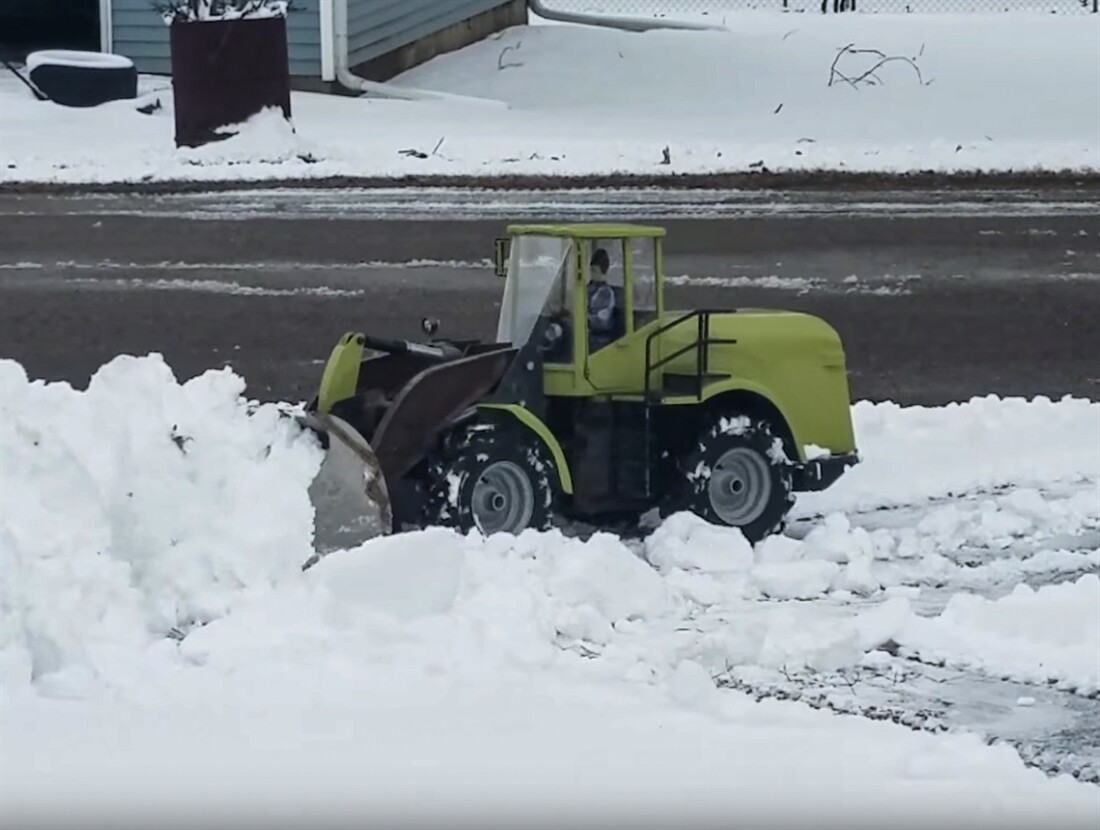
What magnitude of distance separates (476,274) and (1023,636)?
8.17 meters

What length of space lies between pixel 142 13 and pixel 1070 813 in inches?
896

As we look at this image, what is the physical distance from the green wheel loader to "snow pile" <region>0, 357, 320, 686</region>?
38 centimetres

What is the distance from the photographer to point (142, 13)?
25891 millimetres

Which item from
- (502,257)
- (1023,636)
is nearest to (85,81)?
(502,257)

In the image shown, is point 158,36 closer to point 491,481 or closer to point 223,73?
point 223,73

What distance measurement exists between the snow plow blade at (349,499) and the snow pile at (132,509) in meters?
0.10

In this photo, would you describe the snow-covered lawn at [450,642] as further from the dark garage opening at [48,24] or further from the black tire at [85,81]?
the dark garage opening at [48,24]

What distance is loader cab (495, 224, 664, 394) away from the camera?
26.1ft

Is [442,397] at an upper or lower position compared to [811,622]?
upper

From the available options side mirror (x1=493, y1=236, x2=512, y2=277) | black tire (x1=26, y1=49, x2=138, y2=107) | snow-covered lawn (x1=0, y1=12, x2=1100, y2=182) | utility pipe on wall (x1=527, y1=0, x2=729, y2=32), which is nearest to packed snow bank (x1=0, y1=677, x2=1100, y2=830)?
side mirror (x1=493, y1=236, x2=512, y2=277)

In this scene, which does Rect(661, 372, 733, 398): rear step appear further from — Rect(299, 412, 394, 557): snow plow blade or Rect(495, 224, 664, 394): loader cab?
Rect(299, 412, 394, 557): snow plow blade

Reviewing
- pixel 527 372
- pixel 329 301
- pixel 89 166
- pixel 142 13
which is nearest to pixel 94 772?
pixel 527 372

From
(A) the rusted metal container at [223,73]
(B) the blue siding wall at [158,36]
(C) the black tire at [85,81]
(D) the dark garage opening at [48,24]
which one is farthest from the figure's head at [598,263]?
(D) the dark garage opening at [48,24]

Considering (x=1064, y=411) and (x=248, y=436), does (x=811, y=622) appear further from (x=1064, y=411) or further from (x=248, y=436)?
(x=1064, y=411)
